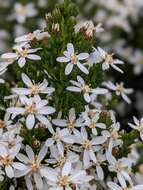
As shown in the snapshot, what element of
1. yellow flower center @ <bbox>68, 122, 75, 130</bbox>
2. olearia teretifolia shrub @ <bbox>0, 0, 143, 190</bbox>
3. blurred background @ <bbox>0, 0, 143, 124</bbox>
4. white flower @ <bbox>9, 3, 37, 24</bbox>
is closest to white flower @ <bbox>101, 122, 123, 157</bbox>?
olearia teretifolia shrub @ <bbox>0, 0, 143, 190</bbox>

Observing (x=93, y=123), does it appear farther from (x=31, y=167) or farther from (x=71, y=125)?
(x=31, y=167)

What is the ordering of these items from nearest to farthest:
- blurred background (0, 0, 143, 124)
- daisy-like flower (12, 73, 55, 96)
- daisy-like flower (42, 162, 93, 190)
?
daisy-like flower (42, 162, 93, 190) < daisy-like flower (12, 73, 55, 96) < blurred background (0, 0, 143, 124)

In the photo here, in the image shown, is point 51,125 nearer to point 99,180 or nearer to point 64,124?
point 64,124

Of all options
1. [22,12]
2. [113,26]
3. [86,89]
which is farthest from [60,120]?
[113,26]

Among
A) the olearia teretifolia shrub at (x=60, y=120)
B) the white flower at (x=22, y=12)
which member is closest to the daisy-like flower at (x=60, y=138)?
the olearia teretifolia shrub at (x=60, y=120)

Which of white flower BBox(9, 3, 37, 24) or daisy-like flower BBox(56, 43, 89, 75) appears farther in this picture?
white flower BBox(9, 3, 37, 24)

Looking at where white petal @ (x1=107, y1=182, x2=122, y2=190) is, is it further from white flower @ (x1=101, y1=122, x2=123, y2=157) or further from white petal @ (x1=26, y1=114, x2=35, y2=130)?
white petal @ (x1=26, y1=114, x2=35, y2=130)

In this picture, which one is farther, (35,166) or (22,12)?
(22,12)

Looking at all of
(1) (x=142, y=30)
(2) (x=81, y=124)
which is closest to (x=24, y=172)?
(2) (x=81, y=124)
